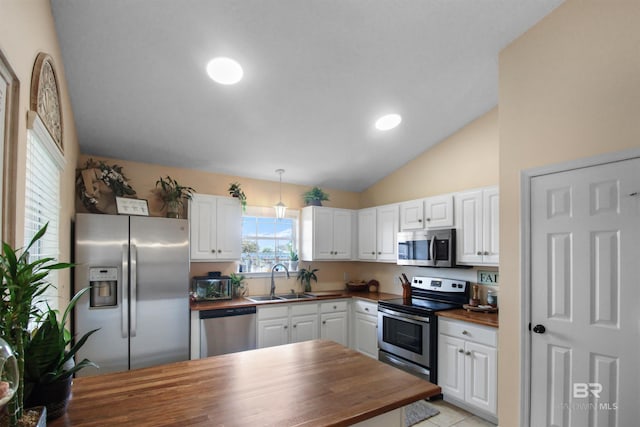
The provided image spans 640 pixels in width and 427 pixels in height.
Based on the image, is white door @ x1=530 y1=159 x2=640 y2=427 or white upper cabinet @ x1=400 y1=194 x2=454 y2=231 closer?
white door @ x1=530 y1=159 x2=640 y2=427

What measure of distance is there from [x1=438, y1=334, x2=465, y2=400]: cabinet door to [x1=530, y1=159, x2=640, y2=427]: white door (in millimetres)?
725

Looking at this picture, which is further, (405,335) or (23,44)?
(405,335)

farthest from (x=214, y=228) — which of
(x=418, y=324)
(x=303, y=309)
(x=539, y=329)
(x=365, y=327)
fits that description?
(x=539, y=329)

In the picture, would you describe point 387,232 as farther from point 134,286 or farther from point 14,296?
point 14,296

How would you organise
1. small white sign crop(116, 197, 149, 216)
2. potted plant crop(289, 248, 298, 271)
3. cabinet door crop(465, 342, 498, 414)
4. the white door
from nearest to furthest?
the white door → cabinet door crop(465, 342, 498, 414) → small white sign crop(116, 197, 149, 216) → potted plant crop(289, 248, 298, 271)

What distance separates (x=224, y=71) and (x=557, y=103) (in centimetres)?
241

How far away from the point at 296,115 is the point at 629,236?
2597 millimetres

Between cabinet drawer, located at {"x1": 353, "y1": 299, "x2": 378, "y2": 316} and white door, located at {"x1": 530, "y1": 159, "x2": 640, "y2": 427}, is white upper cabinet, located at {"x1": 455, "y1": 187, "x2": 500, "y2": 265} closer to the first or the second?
white door, located at {"x1": 530, "y1": 159, "x2": 640, "y2": 427}

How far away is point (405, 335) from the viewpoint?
11.5ft

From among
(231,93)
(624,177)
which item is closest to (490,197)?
(624,177)

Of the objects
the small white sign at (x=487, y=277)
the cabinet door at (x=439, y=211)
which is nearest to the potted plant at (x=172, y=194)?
the cabinet door at (x=439, y=211)

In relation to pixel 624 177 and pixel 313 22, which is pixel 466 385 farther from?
pixel 313 22

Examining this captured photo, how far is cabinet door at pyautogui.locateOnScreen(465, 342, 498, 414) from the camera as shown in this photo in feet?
9.15

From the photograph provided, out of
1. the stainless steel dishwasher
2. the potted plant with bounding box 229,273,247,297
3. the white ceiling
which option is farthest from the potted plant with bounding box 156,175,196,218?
the stainless steel dishwasher
